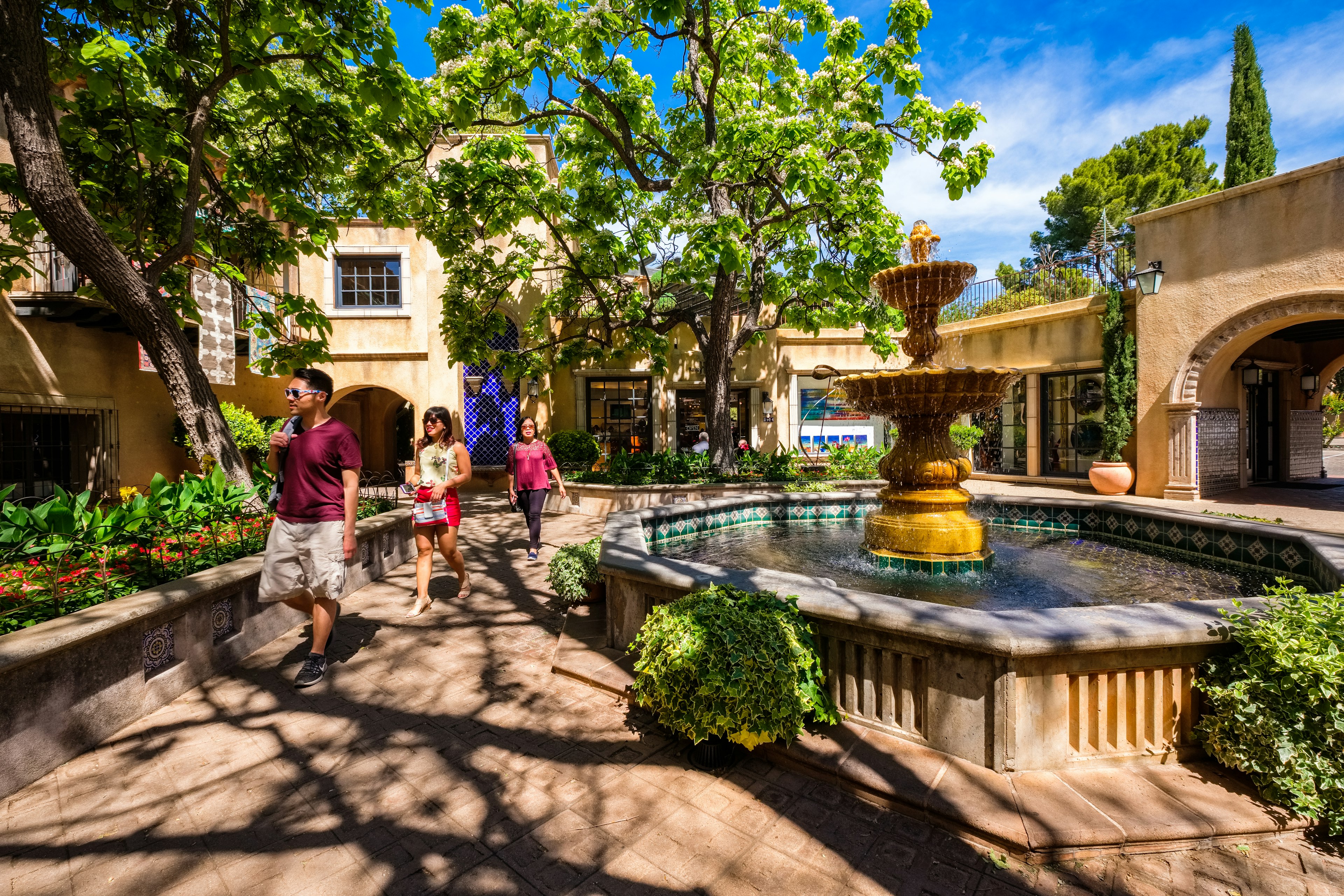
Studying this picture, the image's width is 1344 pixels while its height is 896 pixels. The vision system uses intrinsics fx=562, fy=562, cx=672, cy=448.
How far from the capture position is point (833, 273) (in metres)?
7.75

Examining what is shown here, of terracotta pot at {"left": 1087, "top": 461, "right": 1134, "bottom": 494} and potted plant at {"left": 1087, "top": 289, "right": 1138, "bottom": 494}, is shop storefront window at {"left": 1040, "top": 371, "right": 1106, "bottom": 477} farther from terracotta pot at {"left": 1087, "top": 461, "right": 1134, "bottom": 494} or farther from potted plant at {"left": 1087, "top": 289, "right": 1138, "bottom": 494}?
terracotta pot at {"left": 1087, "top": 461, "right": 1134, "bottom": 494}

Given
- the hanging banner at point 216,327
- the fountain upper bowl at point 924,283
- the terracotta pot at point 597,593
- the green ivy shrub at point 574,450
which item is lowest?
the terracotta pot at point 597,593

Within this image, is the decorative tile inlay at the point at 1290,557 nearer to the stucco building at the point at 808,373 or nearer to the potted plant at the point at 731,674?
the potted plant at the point at 731,674

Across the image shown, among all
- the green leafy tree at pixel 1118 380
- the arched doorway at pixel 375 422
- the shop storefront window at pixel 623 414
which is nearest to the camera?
the green leafy tree at pixel 1118 380

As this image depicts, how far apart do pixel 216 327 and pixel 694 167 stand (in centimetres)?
942

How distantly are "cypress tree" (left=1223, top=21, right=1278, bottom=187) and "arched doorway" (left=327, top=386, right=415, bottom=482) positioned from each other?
93.7 ft

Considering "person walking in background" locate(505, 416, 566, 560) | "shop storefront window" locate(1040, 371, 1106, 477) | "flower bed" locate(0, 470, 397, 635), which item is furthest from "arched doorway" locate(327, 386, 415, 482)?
"shop storefront window" locate(1040, 371, 1106, 477)

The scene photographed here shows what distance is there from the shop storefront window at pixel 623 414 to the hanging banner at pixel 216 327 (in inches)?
325

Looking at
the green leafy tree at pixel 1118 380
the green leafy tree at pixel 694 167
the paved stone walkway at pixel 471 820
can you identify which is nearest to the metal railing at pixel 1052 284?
the green leafy tree at pixel 1118 380

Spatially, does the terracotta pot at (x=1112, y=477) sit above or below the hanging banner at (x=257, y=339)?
below

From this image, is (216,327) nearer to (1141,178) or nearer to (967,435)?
(967,435)

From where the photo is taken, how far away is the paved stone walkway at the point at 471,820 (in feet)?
6.70

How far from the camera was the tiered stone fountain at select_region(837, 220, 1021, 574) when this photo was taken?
518 centimetres

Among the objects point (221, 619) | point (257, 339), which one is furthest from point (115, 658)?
point (257, 339)
